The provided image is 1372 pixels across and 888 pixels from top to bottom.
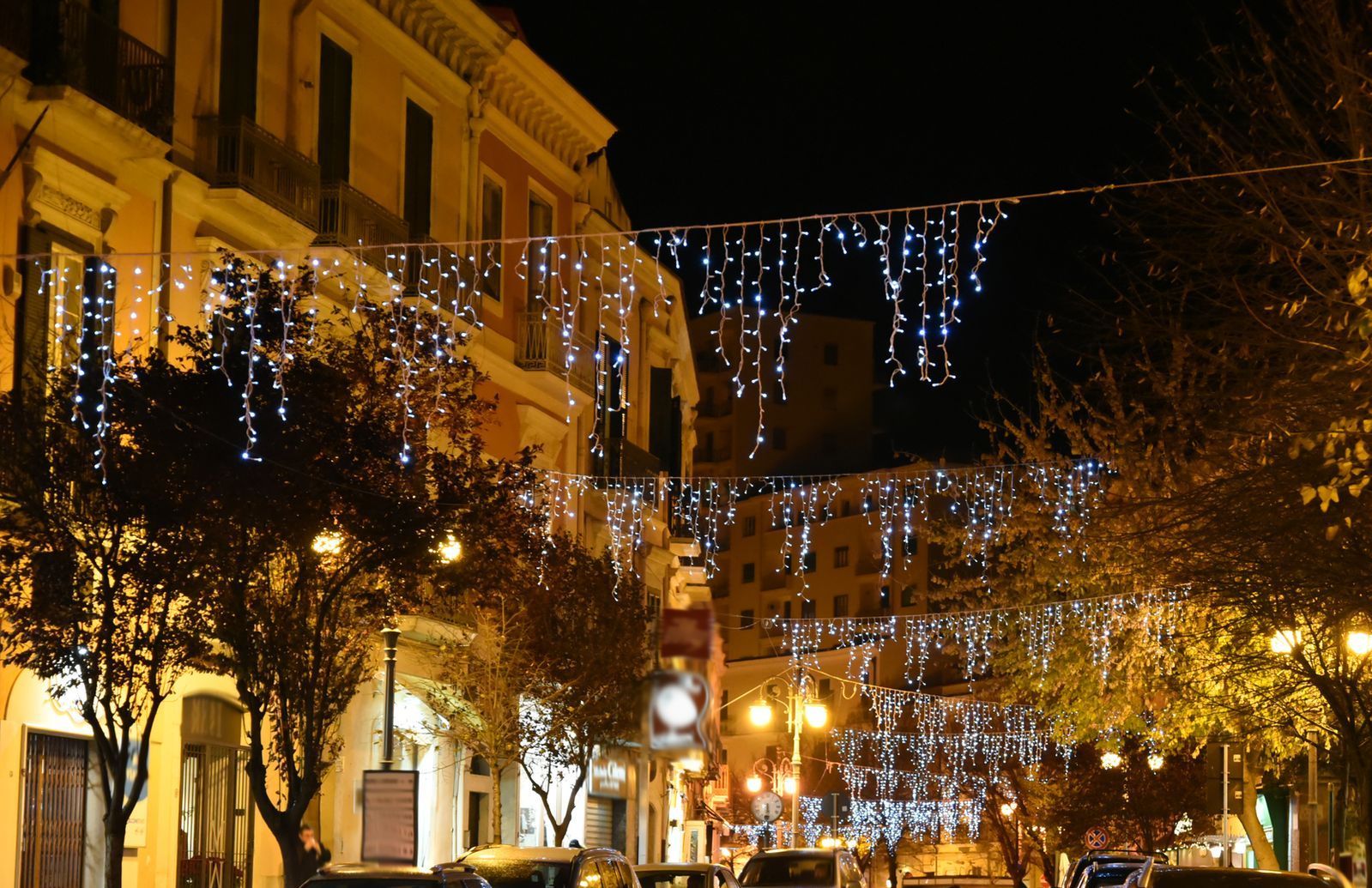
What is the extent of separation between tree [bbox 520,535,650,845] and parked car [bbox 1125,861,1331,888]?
577 inches

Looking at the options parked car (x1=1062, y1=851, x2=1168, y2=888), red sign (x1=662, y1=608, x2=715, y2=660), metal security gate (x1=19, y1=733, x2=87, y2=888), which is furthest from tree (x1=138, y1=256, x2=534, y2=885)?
red sign (x1=662, y1=608, x2=715, y2=660)

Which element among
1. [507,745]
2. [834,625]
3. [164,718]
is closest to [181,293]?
[164,718]

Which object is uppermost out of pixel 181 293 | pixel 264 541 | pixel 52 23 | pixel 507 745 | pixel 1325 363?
pixel 52 23

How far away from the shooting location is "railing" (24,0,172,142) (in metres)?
20.5

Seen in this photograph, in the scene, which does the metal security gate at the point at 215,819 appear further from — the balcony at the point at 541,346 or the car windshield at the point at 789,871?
the balcony at the point at 541,346

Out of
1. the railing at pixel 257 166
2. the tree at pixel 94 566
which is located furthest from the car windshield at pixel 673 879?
the railing at pixel 257 166

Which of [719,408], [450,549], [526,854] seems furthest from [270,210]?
[719,408]

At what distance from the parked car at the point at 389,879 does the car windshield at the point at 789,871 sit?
8.54 metres

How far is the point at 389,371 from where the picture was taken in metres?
19.8

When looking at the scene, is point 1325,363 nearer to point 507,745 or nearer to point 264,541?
point 264,541

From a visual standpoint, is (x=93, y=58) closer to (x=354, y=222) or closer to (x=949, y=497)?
(x=354, y=222)

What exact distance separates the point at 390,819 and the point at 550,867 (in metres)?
2.63

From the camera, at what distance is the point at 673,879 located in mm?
20422

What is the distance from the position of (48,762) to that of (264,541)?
487 centimetres
